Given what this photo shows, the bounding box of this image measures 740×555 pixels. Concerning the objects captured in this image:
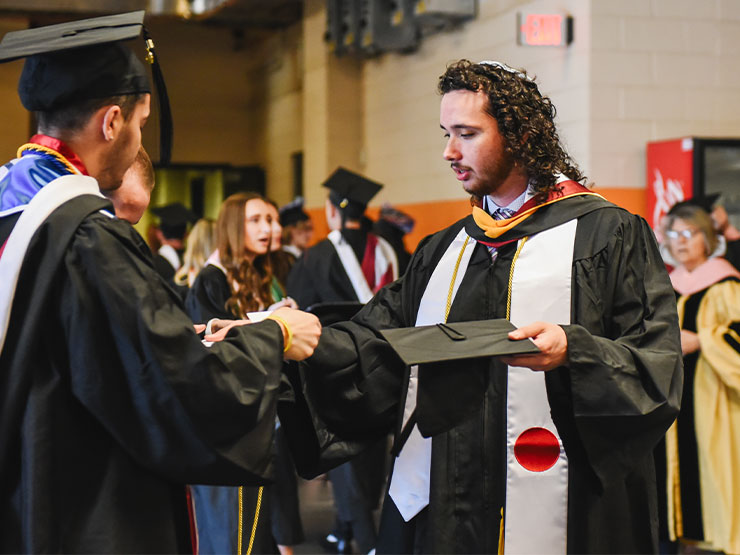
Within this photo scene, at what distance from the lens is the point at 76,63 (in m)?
1.98

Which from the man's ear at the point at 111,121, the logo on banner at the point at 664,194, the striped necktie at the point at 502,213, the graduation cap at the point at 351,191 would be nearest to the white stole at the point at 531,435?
the striped necktie at the point at 502,213

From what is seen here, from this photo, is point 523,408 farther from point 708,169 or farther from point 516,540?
point 708,169

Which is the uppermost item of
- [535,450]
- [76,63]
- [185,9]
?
[185,9]

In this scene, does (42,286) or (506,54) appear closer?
(42,286)

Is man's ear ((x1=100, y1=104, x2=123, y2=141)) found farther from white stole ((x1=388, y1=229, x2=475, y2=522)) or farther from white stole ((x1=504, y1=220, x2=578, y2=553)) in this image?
white stole ((x1=504, y1=220, x2=578, y2=553))

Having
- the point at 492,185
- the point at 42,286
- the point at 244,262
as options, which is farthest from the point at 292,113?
the point at 42,286

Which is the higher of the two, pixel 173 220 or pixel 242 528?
pixel 173 220

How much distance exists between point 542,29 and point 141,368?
18.2ft

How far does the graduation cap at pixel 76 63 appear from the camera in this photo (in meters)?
1.97

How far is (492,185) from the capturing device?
2697 millimetres

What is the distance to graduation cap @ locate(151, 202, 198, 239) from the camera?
8328mm

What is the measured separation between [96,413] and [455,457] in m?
1.04

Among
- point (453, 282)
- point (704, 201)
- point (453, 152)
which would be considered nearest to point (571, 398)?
point (453, 282)

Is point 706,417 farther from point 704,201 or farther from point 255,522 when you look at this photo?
point 255,522
